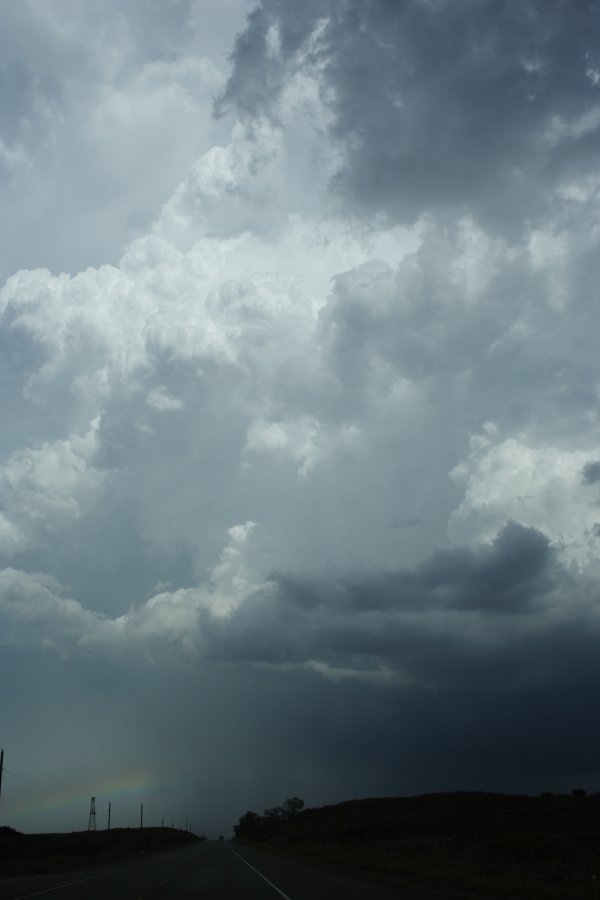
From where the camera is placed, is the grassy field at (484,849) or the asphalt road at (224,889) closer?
the asphalt road at (224,889)

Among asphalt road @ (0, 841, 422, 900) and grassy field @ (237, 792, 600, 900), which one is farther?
grassy field @ (237, 792, 600, 900)

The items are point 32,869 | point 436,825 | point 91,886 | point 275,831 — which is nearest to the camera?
point 91,886

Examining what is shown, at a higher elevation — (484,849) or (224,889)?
(224,889)

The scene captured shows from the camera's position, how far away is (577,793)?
166375mm

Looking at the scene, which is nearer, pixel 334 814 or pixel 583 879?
pixel 583 879

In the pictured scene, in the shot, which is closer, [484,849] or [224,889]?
[224,889]

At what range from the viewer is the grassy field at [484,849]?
29.4 m

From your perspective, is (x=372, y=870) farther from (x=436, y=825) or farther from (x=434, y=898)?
(x=436, y=825)

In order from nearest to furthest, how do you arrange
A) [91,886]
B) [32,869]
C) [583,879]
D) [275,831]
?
[583,879]
[91,886]
[32,869]
[275,831]

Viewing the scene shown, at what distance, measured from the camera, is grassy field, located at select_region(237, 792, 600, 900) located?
29.4 metres

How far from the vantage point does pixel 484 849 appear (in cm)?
5453

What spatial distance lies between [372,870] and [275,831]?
154549 mm

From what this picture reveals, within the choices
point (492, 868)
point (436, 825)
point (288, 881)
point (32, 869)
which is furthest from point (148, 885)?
point (436, 825)

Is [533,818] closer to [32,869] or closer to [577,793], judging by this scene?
[577,793]
